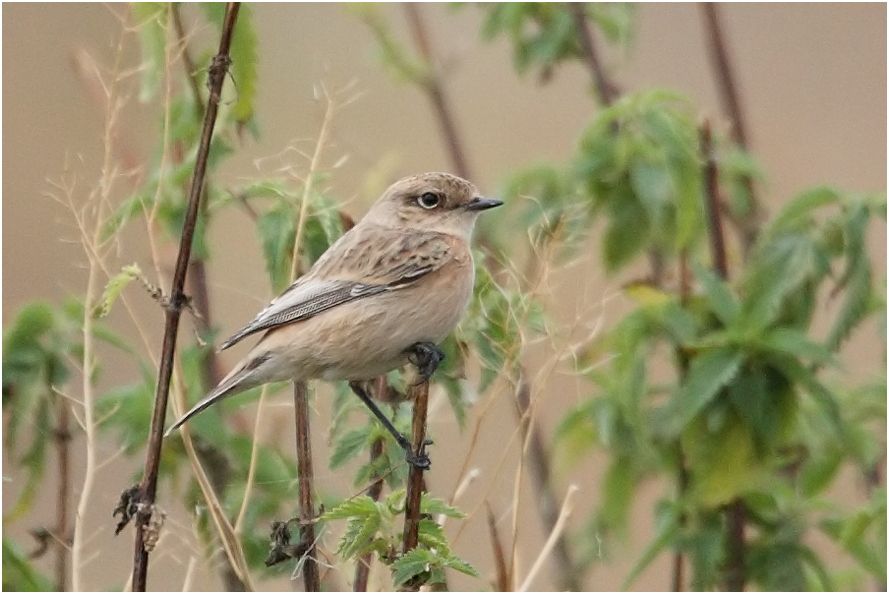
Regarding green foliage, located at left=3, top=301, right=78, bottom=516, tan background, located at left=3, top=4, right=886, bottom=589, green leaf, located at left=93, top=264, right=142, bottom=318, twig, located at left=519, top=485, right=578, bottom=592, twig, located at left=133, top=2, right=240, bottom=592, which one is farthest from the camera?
tan background, located at left=3, top=4, right=886, bottom=589

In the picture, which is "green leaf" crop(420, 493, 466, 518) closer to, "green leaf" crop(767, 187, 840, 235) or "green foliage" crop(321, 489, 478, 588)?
"green foliage" crop(321, 489, 478, 588)

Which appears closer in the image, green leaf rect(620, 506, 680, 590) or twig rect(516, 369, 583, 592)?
green leaf rect(620, 506, 680, 590)

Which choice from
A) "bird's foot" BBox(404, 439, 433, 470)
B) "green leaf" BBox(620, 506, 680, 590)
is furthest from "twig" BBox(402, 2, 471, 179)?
"bird's foot" BBox(404, 439, 433, 470)

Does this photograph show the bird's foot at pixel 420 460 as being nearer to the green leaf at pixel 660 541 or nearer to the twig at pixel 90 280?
the twig at pixel 90 280

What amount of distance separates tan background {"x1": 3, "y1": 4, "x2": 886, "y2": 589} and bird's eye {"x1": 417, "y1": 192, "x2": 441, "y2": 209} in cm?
138

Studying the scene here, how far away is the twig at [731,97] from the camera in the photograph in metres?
5.16

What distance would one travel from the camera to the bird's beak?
13.2 feet

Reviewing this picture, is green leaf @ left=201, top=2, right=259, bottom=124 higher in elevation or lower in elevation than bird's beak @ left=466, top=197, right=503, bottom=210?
higher

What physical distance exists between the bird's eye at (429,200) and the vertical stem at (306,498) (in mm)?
1234

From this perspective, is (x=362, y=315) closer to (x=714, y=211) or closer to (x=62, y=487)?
(x=62, y=487)

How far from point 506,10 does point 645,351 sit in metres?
1.52

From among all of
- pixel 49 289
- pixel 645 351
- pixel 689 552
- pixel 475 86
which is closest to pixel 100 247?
pixel 645 351

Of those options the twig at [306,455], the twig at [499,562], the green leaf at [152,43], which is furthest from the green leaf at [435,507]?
the green leaf at [152,43]

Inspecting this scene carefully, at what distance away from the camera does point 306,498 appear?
2977 millimetres
